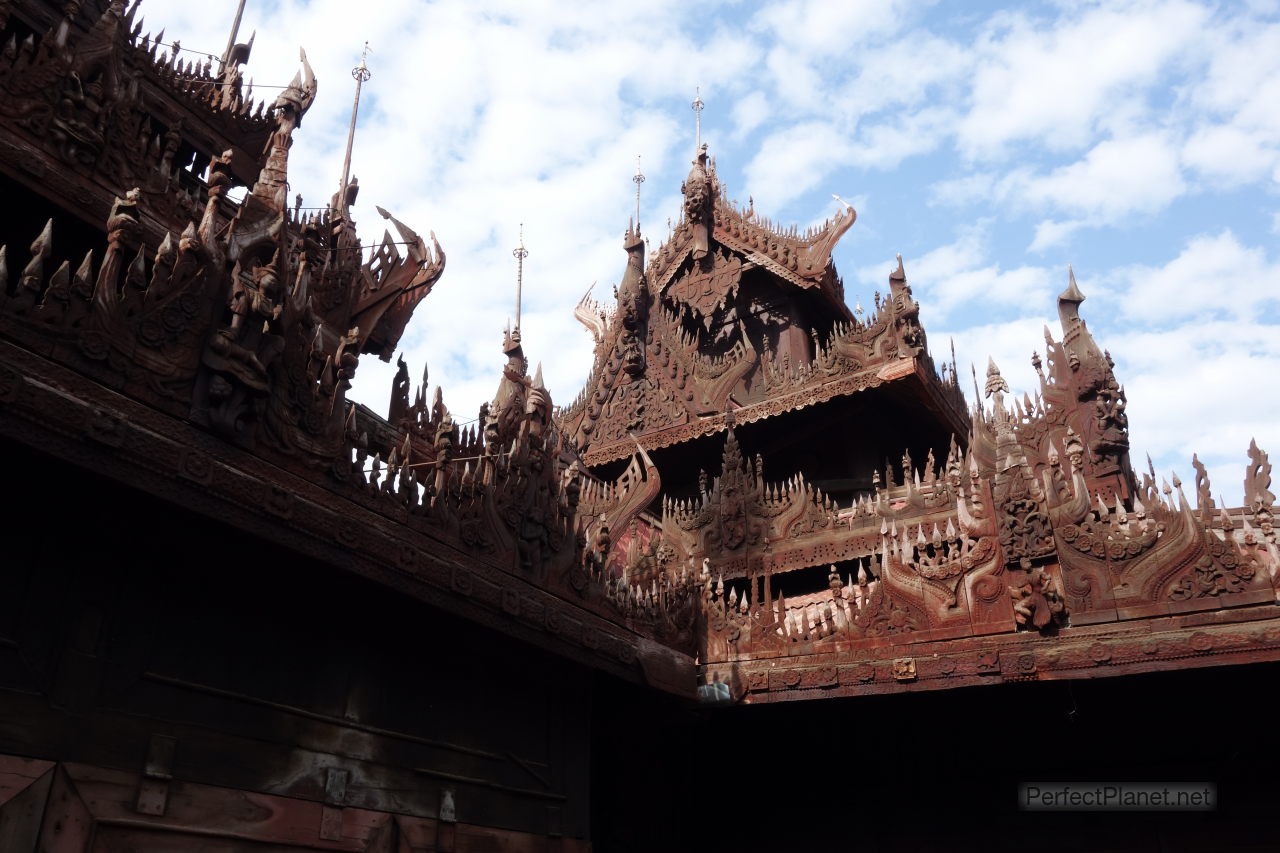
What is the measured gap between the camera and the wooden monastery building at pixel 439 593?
182 inches

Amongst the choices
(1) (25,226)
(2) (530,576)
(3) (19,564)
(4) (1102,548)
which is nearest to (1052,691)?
(4) (1102,548)

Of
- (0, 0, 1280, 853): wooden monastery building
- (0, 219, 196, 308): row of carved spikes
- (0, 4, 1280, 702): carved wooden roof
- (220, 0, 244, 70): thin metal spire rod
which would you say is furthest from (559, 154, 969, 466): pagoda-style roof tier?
(0, 219, 196, 308): row of carved spikes

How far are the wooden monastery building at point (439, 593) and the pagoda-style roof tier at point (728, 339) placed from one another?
199 cm

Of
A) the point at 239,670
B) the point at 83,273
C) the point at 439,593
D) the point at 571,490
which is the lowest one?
the point at 239,670

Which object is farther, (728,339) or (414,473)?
(728,339)

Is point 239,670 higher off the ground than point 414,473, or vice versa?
point 414,473

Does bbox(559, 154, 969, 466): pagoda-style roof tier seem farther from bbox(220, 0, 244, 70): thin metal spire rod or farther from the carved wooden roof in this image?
bbox(220, 0, 244, 70): thin metal spire rod

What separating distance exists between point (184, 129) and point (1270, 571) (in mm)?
12265

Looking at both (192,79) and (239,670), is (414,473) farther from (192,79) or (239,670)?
(192,79)

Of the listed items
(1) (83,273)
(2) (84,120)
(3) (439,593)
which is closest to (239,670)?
(3) (439,593)

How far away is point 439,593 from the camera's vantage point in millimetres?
6031

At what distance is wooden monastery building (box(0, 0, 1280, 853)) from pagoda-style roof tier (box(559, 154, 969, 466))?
6.52ft

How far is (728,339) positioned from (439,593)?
13658 millimetres

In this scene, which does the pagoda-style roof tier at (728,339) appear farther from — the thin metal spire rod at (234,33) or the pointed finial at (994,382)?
the thin metal spire rod at (234,33)
